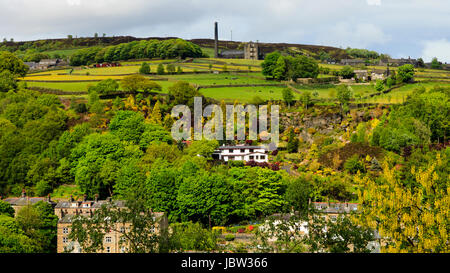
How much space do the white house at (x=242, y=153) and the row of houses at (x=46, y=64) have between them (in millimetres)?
71281

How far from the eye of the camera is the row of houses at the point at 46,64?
13030cm

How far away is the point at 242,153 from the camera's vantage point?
228 ft

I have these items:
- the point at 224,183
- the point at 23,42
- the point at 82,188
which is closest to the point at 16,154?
the point at 82,188

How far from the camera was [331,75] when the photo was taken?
110312 millimetres

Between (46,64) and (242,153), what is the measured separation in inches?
3137

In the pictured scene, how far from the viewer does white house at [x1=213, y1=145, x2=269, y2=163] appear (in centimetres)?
6831

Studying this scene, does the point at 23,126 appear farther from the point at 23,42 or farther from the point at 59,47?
the point at 23,42

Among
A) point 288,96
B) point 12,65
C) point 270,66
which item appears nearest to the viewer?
point 288,96

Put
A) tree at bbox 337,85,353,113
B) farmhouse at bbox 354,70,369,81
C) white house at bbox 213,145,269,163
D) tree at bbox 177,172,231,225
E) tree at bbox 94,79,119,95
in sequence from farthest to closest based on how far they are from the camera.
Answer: farmhouse at bbox 354,70,369,81 → tree at bbox 94,79,119,95 → tree at bbox 337,85,353,113 → white house at bbox 213,145,269,163 → tree at bbox 177,172,231,225

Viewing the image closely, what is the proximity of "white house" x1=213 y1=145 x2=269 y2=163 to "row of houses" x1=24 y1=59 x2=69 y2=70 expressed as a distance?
234 ft

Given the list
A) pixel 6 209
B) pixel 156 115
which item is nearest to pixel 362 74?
pixel 156 115

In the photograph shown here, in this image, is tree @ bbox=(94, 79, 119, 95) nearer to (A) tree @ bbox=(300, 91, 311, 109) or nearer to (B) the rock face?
(B) the rock face

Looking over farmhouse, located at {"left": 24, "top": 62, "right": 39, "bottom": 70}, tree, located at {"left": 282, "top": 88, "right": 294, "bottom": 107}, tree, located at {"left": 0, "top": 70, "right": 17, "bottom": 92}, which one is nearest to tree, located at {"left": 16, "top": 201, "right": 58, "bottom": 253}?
tree, located at {"left": 282, "top": 88, "right": 294, "bottom": 107}

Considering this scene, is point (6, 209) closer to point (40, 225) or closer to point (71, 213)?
point (40, 225)
